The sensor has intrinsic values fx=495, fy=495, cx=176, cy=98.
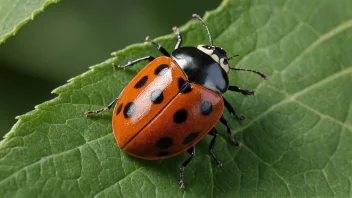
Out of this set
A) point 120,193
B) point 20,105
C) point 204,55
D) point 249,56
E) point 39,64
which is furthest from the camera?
point 39,64

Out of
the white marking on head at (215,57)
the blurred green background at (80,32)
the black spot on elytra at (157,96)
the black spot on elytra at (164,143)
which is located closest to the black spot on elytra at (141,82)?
the black spot on elytra at (157,96)

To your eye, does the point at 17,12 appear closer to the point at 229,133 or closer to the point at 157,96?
the point at 157,96

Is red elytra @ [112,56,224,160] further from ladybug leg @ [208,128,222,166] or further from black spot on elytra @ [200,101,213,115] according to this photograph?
ladybug leg @ [208,128,222,166]

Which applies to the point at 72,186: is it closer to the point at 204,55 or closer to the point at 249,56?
the point at 204,55

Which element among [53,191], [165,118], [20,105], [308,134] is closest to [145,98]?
[165,118]

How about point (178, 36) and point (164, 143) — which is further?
point (178, 36)

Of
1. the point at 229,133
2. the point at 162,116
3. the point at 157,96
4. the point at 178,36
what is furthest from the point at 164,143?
the point at 178,36

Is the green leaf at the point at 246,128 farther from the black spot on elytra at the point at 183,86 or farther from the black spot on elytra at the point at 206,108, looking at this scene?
A: the black spot on elytra at the point at 183,86
